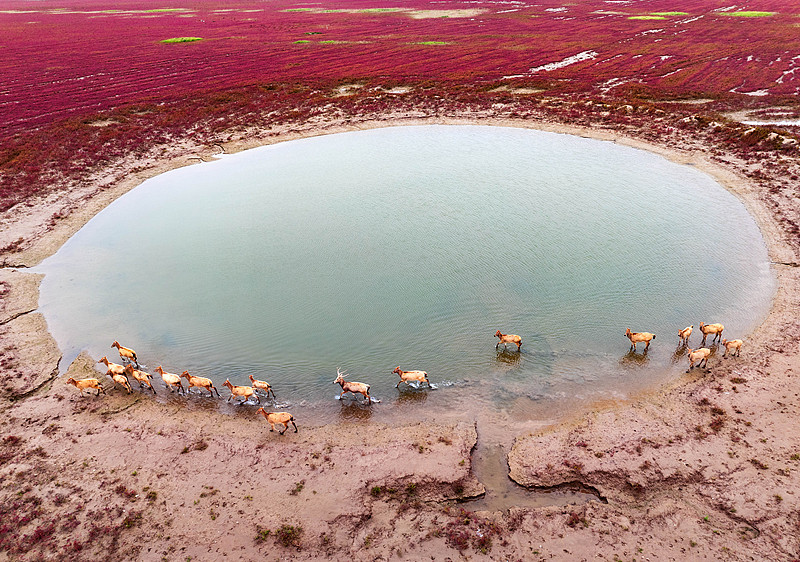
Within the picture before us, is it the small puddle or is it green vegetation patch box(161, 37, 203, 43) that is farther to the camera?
green vegetation patch box(161, 37, 203, 43)

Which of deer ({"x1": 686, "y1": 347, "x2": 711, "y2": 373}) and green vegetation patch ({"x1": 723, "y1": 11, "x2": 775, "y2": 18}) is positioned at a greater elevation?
green vegetation patch ({"x1": 723, "y1": 11, "x2": 775, "y2": 18})

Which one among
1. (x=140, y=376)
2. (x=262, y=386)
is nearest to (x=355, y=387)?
(x=262, y=386)

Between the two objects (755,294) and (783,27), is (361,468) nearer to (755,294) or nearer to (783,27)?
(755,294)

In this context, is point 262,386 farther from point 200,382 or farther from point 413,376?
point 413,376

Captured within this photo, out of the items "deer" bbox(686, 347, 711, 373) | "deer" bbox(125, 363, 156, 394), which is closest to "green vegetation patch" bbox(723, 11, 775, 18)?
"deer" bbox(686, 347, 711, 373)

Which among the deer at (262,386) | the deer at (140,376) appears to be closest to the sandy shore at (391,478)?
the deer at (140,376)

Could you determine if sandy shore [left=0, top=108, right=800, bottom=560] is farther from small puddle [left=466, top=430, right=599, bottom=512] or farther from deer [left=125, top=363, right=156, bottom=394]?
deer [left=125, top=363, right=156, bottom=394]
